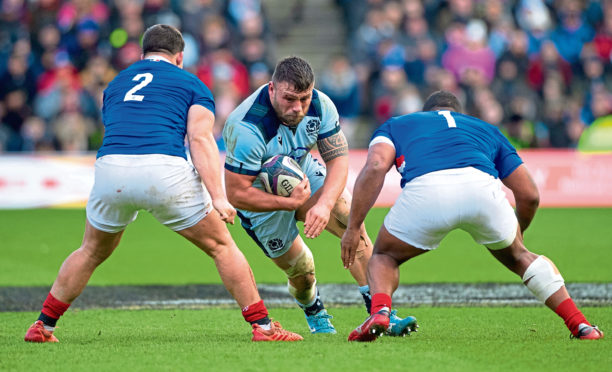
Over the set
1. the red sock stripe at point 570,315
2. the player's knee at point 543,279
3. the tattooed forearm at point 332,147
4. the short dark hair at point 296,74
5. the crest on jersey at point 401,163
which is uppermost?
the short dark hair at point 296,74

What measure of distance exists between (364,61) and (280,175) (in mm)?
14396

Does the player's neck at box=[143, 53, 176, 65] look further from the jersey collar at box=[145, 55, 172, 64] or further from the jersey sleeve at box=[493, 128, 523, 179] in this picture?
the jersey sleeve at box=[493, 128, 523, 179]

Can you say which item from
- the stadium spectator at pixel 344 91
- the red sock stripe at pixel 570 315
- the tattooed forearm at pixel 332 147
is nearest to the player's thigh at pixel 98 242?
the tattooed forearm at pixel 332 147

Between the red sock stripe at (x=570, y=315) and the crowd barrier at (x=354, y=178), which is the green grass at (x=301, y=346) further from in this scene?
the crowd barrier at (x=354, y=178)

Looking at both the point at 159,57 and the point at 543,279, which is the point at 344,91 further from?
the point at 543,279

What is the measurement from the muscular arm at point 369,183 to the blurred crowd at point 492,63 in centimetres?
1269

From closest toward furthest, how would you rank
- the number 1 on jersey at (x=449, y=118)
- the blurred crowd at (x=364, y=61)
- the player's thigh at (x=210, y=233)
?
the player's thigh at (x=210, y=233) → the number 1 on jersey at (x=449, y=118) → the blurred crowd at (x=364, y=61)

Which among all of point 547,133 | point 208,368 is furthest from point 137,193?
point 547,133

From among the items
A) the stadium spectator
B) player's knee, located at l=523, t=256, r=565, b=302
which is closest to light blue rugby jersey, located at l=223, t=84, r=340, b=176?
player's knee, located at l=523, t=256, r=565, b=302

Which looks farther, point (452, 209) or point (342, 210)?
point (342, 210)

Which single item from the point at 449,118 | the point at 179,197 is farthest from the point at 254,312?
the point at 449,118

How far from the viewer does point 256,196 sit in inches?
264

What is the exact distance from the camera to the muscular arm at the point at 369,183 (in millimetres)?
6312

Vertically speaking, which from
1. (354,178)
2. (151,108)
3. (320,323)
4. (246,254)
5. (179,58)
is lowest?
(354,178)
